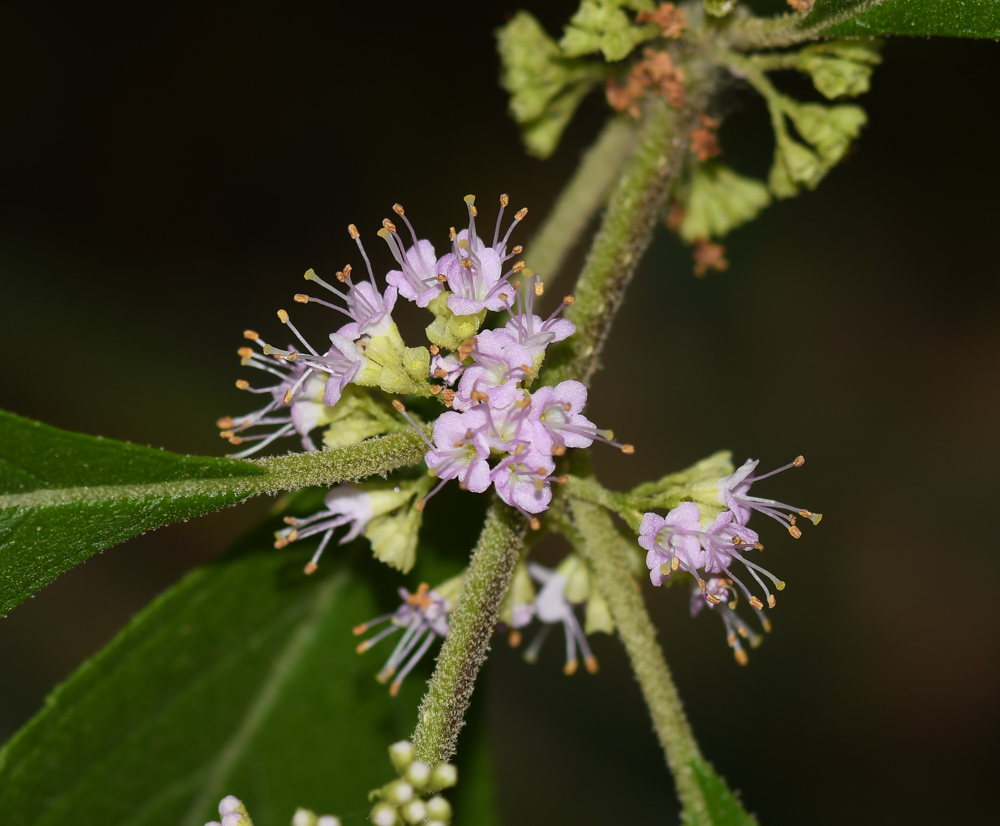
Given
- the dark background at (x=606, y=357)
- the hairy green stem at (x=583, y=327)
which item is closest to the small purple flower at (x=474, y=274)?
the hairy green stem at (x=583, y=327)

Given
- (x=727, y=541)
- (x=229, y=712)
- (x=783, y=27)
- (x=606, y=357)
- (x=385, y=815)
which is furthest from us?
(x=606, y=357)

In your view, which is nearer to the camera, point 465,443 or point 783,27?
point 465,443

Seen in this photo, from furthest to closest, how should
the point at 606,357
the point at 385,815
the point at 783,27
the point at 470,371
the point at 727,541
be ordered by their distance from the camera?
the point at 606,357
the point at 783,27
the point at 727,541
the point at 470,371
the point at 385,815

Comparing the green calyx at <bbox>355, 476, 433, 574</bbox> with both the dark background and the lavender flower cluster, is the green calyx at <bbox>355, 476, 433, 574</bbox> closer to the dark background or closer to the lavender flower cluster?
the lavender flower cluster

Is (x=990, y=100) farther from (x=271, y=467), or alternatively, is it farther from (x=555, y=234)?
(x=271, y=467)

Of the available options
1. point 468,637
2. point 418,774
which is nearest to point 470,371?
point 468,637

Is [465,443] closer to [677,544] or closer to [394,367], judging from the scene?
[394,367]
